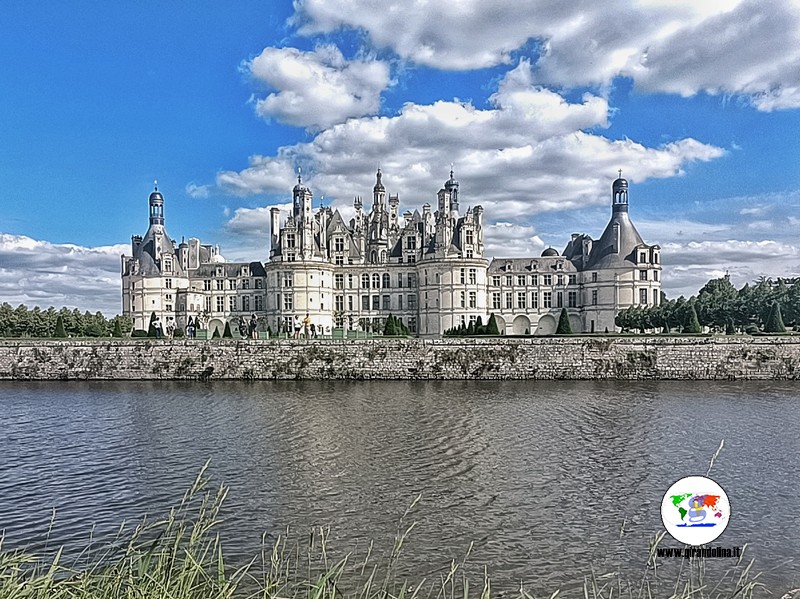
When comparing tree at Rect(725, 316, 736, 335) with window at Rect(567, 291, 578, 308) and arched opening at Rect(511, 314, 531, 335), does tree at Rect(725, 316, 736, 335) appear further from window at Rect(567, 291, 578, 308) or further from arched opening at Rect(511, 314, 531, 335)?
arched opening at Rect(511, 314, 531, 335)

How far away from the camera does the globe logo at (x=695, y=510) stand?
5.36 metres

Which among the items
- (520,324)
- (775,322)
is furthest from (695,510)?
(520,324)

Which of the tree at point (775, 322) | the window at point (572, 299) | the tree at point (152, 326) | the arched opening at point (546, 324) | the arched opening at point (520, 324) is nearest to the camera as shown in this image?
the tree at point (775, 322)

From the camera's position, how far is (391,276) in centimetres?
7069

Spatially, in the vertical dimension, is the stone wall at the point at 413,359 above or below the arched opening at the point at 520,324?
below

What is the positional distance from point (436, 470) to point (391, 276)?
54098mm

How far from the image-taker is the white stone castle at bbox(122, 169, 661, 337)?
6669cm

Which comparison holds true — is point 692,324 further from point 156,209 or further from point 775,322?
point 156,209

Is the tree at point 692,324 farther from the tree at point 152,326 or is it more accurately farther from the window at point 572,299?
the tree at point 152,326

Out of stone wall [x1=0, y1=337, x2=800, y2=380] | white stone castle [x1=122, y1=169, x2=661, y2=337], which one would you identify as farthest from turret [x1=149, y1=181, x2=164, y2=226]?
stone wall [x1=0, y1=337, x2=800, y2=380]

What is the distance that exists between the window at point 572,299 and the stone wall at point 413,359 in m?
Answer: 31.8

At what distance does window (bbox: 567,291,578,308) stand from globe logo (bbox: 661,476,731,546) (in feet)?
221

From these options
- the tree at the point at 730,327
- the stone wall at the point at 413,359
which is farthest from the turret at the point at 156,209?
Answer: the tree at the point at 730,327

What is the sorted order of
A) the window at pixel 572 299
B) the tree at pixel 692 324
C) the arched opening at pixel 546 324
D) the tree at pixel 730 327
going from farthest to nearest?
the arched opening at pixel 546 324
the window at pixel 572 299
the tree at pixel 730 327
the tree at pixel 692 324
